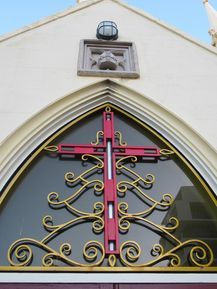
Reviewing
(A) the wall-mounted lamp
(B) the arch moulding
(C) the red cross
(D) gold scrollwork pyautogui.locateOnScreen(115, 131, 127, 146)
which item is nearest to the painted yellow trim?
(C) the red cross

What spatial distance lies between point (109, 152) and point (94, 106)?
73 cm

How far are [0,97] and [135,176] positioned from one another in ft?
5.86

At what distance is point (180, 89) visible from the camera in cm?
485

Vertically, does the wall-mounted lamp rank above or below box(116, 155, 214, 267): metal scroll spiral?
above

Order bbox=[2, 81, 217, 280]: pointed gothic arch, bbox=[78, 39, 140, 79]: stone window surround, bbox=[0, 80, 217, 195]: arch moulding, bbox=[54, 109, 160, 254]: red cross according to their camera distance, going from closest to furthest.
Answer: bbox=[54, 109, 160, 254]: red cross
bbox=[0, 80, 217, 195]: arch moulding
bbox=[2, 81, 217, 280]: pointed gothic arch
bbox=[78, 39, 140, 79]: stone window surround

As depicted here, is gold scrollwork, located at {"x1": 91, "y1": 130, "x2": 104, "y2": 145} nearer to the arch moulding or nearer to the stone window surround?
the arch moulding

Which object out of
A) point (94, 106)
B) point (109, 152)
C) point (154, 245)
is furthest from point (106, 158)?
point (154, 245)

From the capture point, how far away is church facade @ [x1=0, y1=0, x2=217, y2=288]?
11.3ft

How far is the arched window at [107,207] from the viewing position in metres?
3.45

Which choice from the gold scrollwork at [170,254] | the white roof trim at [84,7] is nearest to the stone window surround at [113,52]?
the white roof trim at [84,7]

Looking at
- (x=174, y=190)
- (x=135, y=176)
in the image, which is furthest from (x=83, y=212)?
(x=174, y=190)

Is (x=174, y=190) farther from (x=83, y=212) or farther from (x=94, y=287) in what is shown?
(x=94, y=287)

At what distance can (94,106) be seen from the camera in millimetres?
4750

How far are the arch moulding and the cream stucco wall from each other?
0.09m
